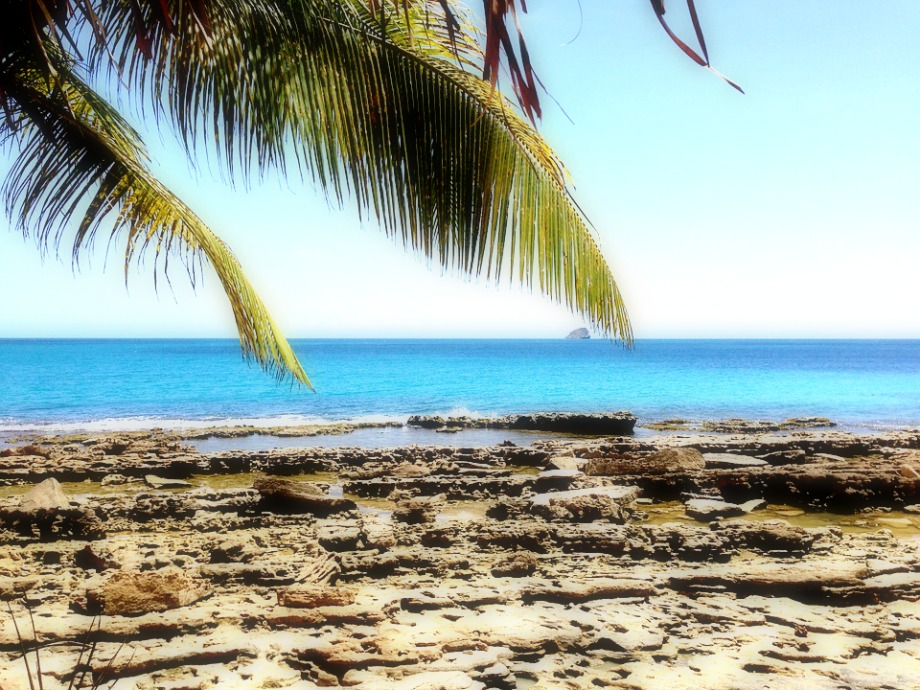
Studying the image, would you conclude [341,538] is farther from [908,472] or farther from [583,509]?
[908,472]

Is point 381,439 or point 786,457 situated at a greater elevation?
point 786,457

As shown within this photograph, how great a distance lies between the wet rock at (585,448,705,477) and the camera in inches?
419

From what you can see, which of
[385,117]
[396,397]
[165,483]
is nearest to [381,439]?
[165,483]

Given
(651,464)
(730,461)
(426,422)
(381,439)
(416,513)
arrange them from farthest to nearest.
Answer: (426,422) → (381,439) → (730,461) → (651,464) → (416,513)

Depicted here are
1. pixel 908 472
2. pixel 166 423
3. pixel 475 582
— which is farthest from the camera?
pixel 166 423

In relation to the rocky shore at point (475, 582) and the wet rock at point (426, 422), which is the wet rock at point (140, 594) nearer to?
the rocky shore at point (475, 582)

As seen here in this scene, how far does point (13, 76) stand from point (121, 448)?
13455 millimetres

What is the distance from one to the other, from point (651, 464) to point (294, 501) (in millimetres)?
6011

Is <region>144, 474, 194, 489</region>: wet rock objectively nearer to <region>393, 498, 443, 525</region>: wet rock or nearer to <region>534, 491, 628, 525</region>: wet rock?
<region>393, 498, 443, 525</region>: wet rock

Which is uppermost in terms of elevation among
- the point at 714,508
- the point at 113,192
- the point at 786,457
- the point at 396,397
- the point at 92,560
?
the point at 113,192

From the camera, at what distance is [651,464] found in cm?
1095

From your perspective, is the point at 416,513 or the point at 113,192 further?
the point at 416,513

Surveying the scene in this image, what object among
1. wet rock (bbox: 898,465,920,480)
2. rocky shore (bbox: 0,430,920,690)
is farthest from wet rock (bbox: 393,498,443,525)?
wet rock (bbox: 898,465,920,480)

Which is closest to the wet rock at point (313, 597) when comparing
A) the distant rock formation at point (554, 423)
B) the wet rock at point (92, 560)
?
the wet rock at point (92, 560)
